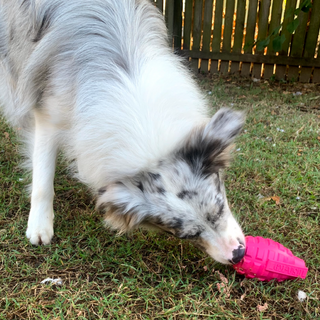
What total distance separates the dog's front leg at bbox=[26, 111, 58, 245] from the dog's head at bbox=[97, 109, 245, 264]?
86cm

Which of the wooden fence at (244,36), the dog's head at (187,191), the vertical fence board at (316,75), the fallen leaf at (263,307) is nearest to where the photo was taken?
the dog's head at (187,191)

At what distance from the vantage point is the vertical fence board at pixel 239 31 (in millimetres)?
6262

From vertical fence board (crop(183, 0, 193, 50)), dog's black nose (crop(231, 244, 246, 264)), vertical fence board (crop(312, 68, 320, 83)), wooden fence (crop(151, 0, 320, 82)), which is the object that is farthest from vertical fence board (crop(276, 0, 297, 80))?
dog's black nose (crop(231, 244, 246, 264))

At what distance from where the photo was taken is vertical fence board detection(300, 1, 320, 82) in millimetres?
5910

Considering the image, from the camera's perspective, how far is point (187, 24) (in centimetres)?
662

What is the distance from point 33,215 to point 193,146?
4.98ft

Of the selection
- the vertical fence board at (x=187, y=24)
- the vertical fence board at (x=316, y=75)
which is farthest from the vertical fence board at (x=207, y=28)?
the vertical fence board at (x=316, y=75)

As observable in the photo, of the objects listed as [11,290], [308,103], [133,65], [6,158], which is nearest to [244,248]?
[133,65]

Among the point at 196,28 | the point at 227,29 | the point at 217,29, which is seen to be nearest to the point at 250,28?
the point at 227,29

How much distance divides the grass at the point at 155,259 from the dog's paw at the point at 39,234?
52mm

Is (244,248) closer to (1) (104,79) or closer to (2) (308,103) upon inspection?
(1) (104,79)

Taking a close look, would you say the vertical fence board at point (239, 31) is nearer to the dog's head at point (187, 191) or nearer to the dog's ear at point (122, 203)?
the dog's head at point (187, 191)

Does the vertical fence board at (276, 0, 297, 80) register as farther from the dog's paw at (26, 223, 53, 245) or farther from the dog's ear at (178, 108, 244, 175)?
the dog's paw at (26, 223, 53, 245)

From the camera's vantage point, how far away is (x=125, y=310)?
80.6 inches
